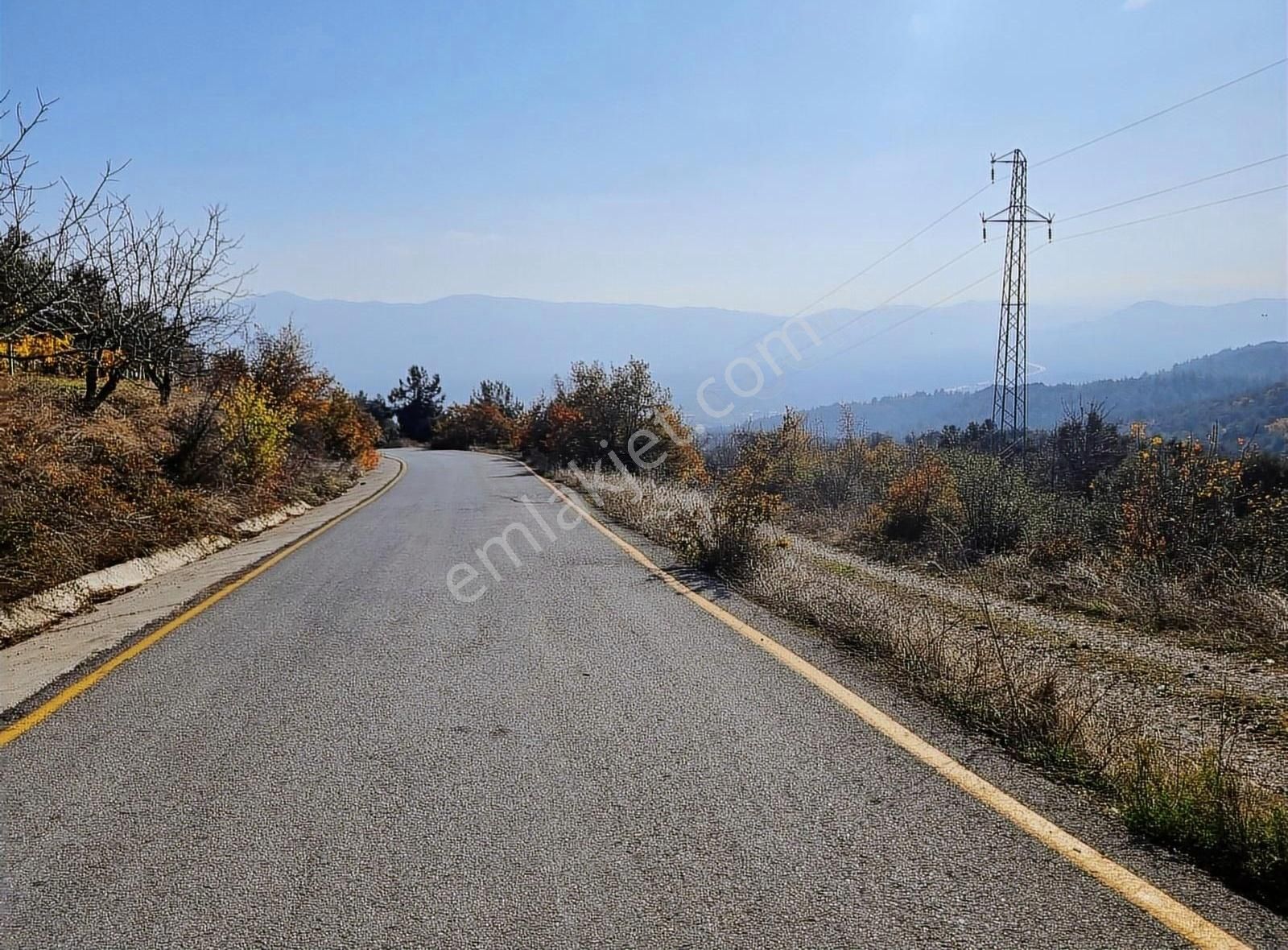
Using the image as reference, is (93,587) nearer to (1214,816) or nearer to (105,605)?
(105,605)

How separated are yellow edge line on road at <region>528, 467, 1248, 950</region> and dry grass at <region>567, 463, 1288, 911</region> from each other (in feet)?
1.08

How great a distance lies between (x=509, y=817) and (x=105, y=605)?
7193 millimetres

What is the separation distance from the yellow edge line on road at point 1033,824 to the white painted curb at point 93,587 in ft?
20.7

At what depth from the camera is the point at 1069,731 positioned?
470 cm

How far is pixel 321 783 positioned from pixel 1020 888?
2.93m

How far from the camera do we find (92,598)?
9617 mm

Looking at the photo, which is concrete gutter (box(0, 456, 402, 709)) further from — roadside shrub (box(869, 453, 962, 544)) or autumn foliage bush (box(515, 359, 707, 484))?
autumn foliage bush (box(515, 359, 707, 484))

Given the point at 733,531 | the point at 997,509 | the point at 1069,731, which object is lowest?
the point at 1069,731

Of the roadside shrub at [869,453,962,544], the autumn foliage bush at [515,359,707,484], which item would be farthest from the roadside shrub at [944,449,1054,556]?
the autumn foliage bush at [515,359,707,484]

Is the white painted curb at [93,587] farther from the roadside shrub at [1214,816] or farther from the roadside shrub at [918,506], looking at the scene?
the roadside shrub at [918,506]

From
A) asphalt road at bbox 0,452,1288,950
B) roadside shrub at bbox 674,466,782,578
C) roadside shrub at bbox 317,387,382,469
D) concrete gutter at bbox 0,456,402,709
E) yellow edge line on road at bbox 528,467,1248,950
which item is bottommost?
concrete gutter at bbox 0,456,402,709

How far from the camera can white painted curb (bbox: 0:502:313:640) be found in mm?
8234

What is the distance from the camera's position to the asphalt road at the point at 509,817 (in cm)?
311

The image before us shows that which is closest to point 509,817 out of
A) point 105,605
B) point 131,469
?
point 105,605
